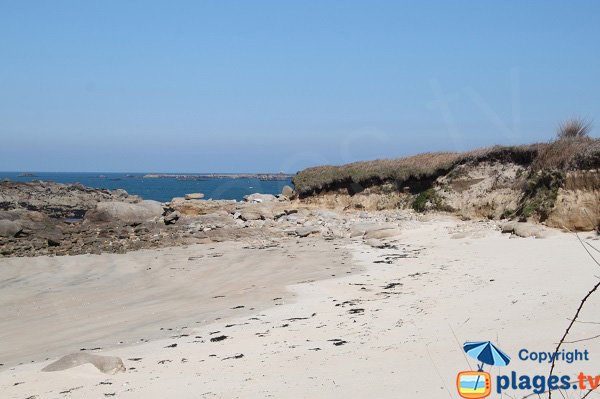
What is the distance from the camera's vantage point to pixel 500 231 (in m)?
12.2

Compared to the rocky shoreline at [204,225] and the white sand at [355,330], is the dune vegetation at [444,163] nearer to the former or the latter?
the rocky shoreline at [204,225]

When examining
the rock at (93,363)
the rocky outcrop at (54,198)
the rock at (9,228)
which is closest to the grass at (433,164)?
the rock at (93,363)

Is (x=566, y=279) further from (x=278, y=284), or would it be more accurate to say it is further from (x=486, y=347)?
(x=278, y=284)

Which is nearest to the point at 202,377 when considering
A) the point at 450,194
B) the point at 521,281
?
the point at 521,281

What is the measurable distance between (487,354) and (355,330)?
1.83 metres

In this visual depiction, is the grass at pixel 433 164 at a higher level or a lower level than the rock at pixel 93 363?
higher

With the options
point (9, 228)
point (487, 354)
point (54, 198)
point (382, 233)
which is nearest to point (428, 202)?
point (382, 233)

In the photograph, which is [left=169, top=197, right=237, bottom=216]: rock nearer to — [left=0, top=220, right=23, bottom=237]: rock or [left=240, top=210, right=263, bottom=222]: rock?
[left=240, top=210, right=263, bottom=222]: rock

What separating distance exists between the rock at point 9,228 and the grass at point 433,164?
1050 cm

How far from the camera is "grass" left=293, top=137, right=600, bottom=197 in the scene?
1255cm

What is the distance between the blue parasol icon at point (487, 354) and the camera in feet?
12.9

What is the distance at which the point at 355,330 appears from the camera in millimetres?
5809

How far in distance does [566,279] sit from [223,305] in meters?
4.56

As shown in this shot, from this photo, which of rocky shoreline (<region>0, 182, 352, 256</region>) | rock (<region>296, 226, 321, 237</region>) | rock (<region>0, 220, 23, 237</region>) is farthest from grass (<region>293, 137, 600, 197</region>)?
rock (<region>0, 220, 23, 237</region>)
